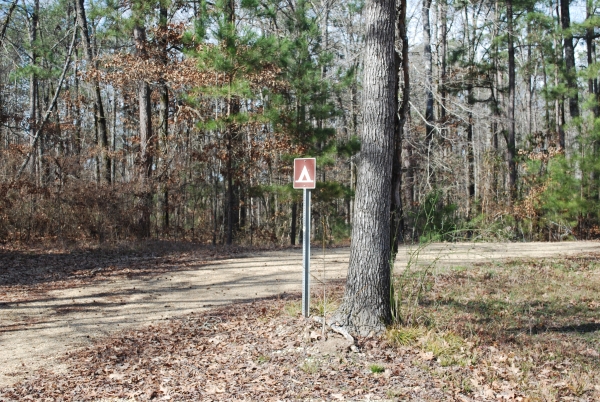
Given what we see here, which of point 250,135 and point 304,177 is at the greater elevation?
point 250,135

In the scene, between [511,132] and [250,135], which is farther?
[511,132]

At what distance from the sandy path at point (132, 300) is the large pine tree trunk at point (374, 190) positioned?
2.13 feet

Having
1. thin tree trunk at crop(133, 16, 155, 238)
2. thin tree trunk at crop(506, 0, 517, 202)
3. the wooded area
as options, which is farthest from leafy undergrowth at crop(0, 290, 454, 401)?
thin tree trunk at crop(506, 0, 517, 202)

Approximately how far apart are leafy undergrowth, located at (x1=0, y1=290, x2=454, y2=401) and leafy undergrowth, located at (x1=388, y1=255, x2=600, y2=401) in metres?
0.38

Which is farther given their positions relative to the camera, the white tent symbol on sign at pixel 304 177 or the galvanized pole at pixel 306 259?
the galvanized pole at pixel 306 259

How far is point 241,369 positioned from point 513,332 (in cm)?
370

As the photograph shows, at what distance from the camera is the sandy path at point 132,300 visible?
682 centimetres

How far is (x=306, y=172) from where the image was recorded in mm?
6609

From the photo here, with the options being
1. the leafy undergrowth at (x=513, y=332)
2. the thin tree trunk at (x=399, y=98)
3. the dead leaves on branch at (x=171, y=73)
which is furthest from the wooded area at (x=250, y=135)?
the thin tree trunk at (x=399, y=98)

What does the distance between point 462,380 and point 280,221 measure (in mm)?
20435

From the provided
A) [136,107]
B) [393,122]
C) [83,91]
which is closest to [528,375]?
[393,122]

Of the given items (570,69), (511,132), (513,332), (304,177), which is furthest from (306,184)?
(511,132)

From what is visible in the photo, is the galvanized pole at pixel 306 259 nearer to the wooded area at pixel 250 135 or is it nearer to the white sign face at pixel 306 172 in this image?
the white sign face at pixel 306 172

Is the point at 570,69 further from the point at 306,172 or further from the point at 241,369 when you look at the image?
the point at 241,369
